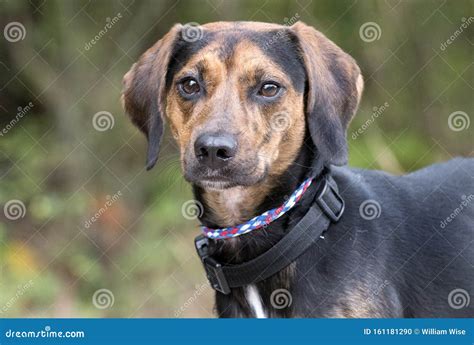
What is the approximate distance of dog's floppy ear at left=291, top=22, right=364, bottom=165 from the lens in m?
3.84

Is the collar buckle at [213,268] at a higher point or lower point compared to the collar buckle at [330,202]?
lower

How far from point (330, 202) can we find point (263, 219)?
1.13 feet

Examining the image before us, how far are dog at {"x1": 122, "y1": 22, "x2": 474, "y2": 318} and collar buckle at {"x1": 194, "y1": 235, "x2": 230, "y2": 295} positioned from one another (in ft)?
0.04

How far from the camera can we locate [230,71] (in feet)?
12.9

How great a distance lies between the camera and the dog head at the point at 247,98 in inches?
146

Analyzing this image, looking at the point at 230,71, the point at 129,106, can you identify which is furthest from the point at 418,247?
the point at 129,106

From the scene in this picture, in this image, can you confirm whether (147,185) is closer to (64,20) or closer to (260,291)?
(64,20)

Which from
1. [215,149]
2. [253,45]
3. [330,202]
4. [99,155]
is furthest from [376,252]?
[99,155]

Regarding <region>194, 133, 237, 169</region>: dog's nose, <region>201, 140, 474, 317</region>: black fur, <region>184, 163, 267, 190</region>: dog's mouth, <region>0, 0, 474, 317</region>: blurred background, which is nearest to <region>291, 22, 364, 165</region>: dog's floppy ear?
<region>201, 140, 474, 317</region>: black fur

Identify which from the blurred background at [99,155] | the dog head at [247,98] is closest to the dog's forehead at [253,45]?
the dog head at [247,98]

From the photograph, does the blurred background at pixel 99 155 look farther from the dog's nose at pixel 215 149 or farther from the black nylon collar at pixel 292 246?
the dog's nose at pixel 215 149

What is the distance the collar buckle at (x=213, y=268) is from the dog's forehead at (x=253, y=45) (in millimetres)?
951

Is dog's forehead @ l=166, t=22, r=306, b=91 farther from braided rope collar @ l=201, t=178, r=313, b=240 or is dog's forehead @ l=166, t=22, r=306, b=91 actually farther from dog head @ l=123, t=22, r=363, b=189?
braided rope collar @ l=201, t=178, r=313, b=240

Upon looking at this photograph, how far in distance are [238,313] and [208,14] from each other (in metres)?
4.78
